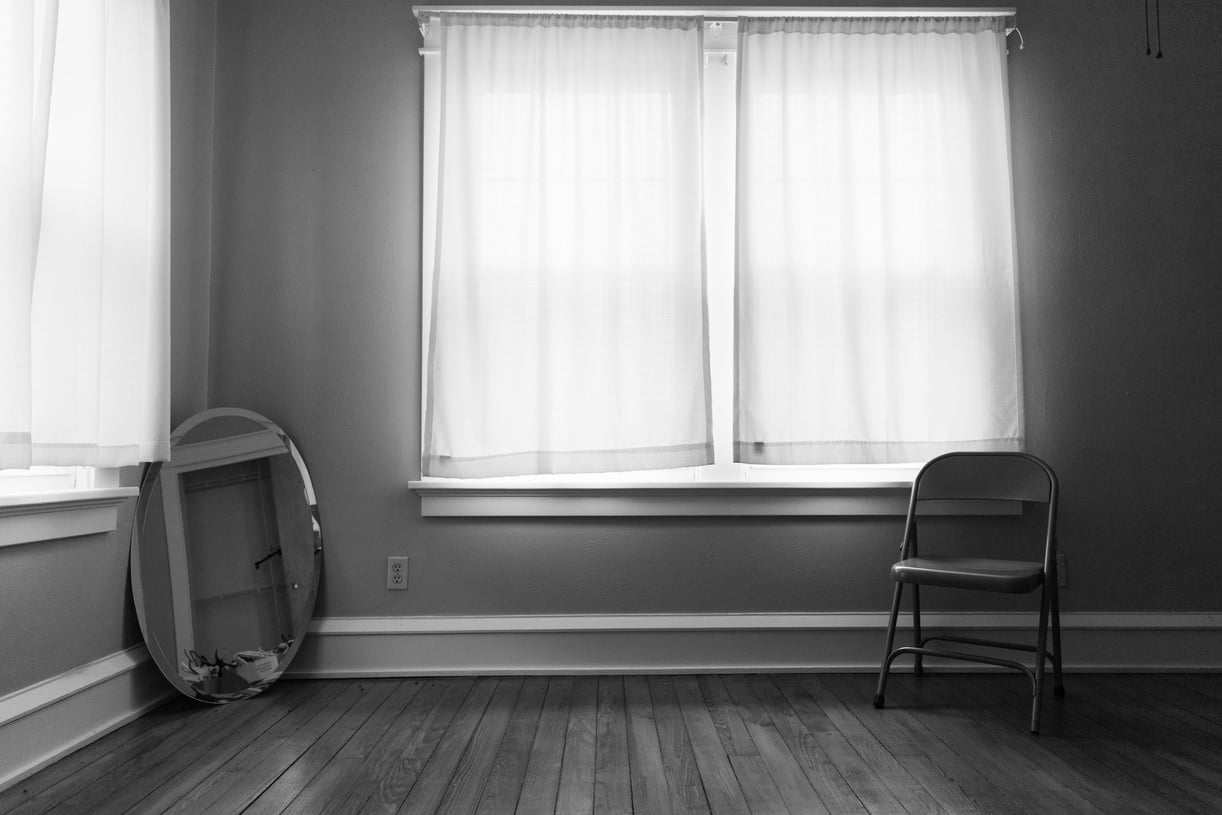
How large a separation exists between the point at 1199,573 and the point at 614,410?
6.39ft

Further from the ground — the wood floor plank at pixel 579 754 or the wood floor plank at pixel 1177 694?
the wood floor plank at pixel 579 754

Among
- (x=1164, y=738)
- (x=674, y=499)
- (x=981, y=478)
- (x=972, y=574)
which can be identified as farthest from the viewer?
(x=674, y=499)

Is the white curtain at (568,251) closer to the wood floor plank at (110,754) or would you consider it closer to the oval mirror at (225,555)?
the oval mirror at (225,555)

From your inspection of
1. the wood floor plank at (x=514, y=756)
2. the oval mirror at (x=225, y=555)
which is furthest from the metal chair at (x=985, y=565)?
the oval mirror at (x=225, y=555)

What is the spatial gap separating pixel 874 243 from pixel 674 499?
3.39ft

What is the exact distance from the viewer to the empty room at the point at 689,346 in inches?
93.6

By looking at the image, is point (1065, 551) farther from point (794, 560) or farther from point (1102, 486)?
point (794, 560)

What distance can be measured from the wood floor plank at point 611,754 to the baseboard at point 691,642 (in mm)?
166

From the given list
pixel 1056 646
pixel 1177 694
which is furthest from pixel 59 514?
pixel 1177 694

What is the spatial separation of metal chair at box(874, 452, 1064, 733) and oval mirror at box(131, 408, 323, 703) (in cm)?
175

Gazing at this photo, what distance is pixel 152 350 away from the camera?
6.60 feet

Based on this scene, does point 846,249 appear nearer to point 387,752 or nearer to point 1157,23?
point 1157,23

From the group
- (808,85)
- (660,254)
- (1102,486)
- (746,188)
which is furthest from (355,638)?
(1102,486)

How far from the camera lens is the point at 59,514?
180cm
